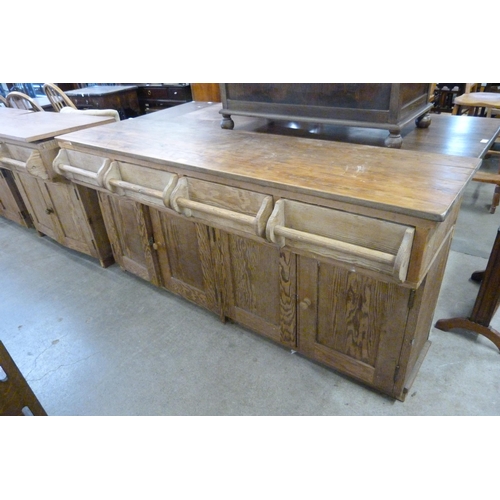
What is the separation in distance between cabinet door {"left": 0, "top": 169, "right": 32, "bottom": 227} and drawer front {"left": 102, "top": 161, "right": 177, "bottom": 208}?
1599 millimetres

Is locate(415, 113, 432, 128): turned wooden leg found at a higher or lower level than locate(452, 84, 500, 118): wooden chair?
higher

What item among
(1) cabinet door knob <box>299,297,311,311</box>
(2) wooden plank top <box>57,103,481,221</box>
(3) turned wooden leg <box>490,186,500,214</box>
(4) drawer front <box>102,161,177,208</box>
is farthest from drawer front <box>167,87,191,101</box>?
(1) cabinet door knob <box>299,297,311,311</box>

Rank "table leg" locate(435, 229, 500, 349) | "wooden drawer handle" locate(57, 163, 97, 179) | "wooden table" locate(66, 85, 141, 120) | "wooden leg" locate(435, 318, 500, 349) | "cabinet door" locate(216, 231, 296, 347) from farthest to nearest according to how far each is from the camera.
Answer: "wooden table" locate(66, 85, 141, 120) < "wooden drawer handle" locate(57, 163, 97, 179) < "wooden leg" locate(435, 318, 500, 349) < "table leg" locate(435, 229, 500, 349) < "cabinet door" locate(216, 231, 296, 347)

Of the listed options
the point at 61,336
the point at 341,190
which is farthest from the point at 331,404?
the point at 61,336

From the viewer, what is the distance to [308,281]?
4.77ft

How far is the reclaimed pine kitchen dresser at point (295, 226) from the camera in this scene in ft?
3.69

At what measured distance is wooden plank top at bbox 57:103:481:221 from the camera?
1.10m

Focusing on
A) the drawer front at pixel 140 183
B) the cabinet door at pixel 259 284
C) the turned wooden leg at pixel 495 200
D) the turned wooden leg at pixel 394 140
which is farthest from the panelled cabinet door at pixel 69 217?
the turned wooden leg at pixel 495 200

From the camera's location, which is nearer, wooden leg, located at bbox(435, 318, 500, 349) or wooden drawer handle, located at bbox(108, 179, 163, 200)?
wooden drawer handle, located at bbox(108, 179, 163, 200)

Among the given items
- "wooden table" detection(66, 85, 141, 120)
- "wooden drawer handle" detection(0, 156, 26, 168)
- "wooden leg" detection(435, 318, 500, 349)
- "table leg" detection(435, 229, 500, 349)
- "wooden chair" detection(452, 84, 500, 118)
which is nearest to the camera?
"table leg" detection(435, 229, 500, 349)

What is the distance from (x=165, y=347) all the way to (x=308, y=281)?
0.89 m

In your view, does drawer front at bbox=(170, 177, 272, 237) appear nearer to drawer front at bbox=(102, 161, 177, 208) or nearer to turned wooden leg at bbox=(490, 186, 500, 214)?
drawer front at bbox=(102, 161, 177, 208)

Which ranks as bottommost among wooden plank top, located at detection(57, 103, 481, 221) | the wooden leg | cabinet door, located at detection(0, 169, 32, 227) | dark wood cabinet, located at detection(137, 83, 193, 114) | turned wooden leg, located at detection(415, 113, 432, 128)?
the wooden leg

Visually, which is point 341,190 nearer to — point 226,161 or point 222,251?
point 226,161
